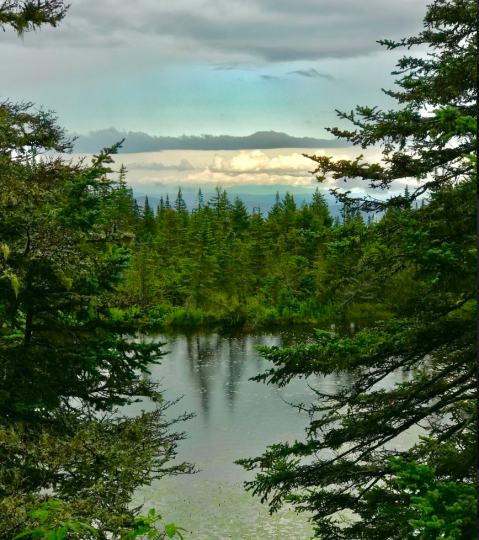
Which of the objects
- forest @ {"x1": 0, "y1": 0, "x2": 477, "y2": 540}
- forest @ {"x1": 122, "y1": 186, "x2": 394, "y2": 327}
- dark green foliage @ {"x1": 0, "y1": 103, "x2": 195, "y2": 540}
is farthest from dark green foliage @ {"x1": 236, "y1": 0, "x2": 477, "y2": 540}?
A: forest @ {"x1": 122, "y1": 186, "x2": 394, "y2": 327}

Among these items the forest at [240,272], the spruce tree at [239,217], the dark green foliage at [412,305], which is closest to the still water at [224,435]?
the dark green foliage at [412,305]

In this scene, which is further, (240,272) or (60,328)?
(240,272)

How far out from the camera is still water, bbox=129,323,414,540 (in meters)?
13.6

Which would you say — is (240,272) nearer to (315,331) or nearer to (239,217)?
(239,217)

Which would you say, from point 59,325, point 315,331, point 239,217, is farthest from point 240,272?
point 315,331

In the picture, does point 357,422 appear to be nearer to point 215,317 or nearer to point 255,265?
point 215,317

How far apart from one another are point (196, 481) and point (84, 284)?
938cm

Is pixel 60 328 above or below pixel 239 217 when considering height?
below

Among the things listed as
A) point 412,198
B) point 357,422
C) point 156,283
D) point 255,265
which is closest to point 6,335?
point 357,422

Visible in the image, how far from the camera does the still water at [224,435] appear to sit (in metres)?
13.6

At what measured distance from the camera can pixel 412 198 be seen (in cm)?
762

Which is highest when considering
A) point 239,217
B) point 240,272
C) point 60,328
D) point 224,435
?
point 239,217

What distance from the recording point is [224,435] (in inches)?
723

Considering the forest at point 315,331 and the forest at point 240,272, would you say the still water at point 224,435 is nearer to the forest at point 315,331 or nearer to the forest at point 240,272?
the forest at point 315,331
